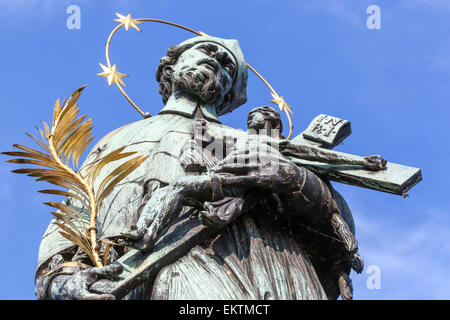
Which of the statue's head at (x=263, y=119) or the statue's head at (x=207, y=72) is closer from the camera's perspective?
the statue's head at (x=263, y=119)

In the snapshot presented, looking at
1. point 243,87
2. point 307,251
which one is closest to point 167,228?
point 307,251

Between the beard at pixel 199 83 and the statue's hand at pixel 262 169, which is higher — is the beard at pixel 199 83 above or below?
above

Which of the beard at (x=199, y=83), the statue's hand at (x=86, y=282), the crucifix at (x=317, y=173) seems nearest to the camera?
the statue's hand at (x=86, y=282)

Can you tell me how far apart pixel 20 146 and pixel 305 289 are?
7.13 ft

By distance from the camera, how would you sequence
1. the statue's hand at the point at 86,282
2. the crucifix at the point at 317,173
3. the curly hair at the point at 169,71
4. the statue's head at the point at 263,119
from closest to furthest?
the statue's hand at the point at 86,282 → the crucifix at the point at 317,173 → the statue's head at the point at 263,119 → the curly hair at the point at 169,71

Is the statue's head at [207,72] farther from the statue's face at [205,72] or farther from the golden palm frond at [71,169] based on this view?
the golden palm frond at [71,169]

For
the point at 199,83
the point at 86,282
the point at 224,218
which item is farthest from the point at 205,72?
the point at 86,282

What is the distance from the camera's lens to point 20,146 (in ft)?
23.7

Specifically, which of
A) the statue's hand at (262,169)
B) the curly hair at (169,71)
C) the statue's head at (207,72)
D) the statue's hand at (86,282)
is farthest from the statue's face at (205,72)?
the statue's hand at (86,282)

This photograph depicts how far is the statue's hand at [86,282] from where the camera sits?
20.9ft

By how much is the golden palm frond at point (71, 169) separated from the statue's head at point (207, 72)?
1.11 meters

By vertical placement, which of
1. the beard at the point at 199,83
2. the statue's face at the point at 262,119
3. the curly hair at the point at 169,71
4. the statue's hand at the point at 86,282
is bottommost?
the statue's hand at the point at 86,282

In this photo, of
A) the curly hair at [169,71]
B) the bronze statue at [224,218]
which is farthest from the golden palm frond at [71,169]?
the curly hair at [169,71]
